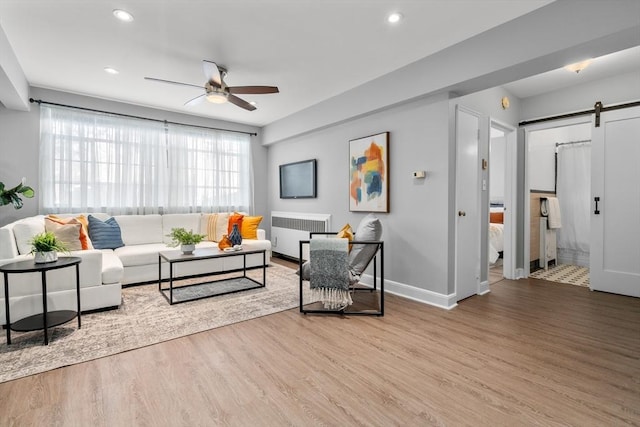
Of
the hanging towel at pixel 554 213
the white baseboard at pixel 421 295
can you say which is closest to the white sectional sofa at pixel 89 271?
the white baseboard at pixel 421 295

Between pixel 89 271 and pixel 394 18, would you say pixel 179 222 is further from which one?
pixel 394 18

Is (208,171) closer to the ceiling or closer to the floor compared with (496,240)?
closer to the ceiling

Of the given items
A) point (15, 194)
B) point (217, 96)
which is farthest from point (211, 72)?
point (15, 194)

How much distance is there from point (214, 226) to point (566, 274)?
5.56m

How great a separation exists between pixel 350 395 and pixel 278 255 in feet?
14.2

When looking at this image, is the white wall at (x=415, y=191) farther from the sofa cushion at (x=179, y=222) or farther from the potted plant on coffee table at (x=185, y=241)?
the sofa cushion at (x=179, y=222)

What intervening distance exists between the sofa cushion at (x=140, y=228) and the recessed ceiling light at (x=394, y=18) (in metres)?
4.17

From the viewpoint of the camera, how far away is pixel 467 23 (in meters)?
2.52

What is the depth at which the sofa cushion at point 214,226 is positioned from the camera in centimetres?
502

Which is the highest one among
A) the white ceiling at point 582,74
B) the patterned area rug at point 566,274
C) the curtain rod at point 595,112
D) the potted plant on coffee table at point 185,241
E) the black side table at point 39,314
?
the white ceiling at point 582,74

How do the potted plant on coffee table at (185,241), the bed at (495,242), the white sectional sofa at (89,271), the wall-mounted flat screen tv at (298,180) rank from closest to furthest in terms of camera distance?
1. the white sectional sofa at (89,271)
2. the potted plant on coffee table at (185,241)
3. the wall-mounted flat screen tv at (298,180)
4. the bed at (495,242)

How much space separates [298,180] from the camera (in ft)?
17.5

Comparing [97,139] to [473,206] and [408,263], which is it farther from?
[473,206]

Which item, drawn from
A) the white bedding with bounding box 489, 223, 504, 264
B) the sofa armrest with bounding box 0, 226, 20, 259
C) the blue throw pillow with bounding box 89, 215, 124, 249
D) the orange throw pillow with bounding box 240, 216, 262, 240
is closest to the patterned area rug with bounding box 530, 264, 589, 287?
the white bedding with bounding box 489, 223, 504, 264
